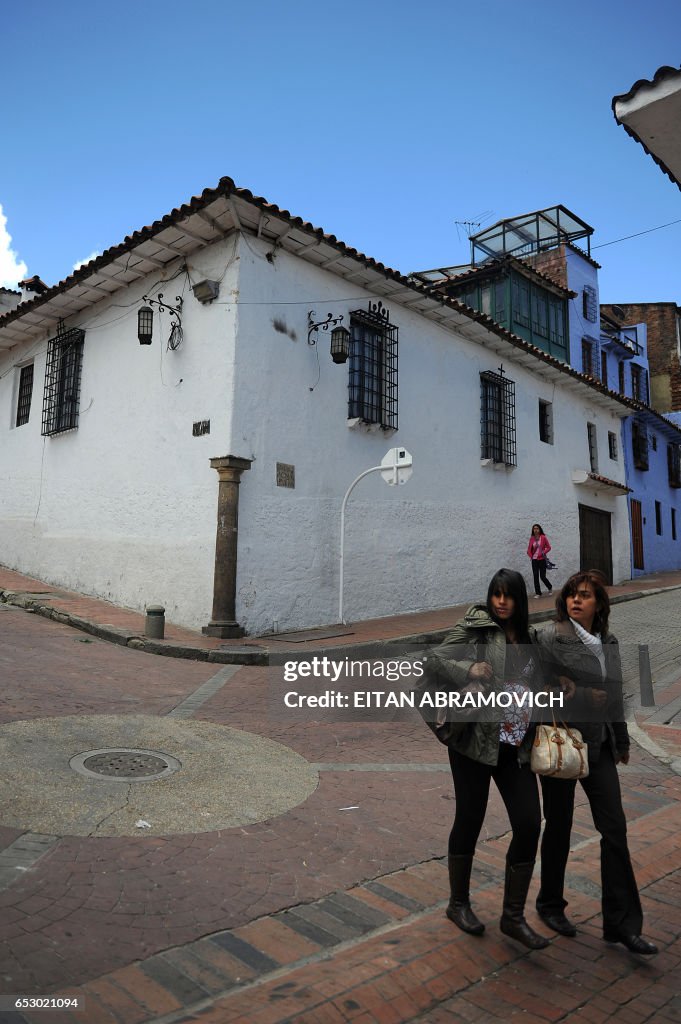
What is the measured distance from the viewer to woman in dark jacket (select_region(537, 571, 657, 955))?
305 centimetres

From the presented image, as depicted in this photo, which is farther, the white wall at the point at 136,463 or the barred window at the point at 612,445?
the barred window at the point at 612,445

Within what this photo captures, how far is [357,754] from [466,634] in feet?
9.92

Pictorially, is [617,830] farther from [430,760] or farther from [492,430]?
[492,430]

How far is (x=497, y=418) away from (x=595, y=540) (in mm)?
5893

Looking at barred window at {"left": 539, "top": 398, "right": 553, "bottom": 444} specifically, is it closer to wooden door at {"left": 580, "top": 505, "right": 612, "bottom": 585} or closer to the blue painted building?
the blue painted building

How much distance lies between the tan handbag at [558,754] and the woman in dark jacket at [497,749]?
0.05m

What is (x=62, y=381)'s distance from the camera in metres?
14.5

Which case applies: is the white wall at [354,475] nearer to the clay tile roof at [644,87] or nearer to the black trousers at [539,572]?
the black trousers at [539,572]

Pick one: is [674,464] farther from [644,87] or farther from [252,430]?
[644,87]

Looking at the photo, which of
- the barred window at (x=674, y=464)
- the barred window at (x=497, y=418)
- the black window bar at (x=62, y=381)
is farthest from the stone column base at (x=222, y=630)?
the barred window at (x=674, y=464)

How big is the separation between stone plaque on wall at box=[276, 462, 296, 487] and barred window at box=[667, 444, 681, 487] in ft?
62.8

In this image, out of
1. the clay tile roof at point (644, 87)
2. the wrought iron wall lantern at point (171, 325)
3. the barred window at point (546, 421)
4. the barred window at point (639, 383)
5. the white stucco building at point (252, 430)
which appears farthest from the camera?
the barred window at point (639, 383)

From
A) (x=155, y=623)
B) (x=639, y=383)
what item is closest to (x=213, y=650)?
(x=155, y=623)

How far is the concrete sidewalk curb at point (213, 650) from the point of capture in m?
9.25
